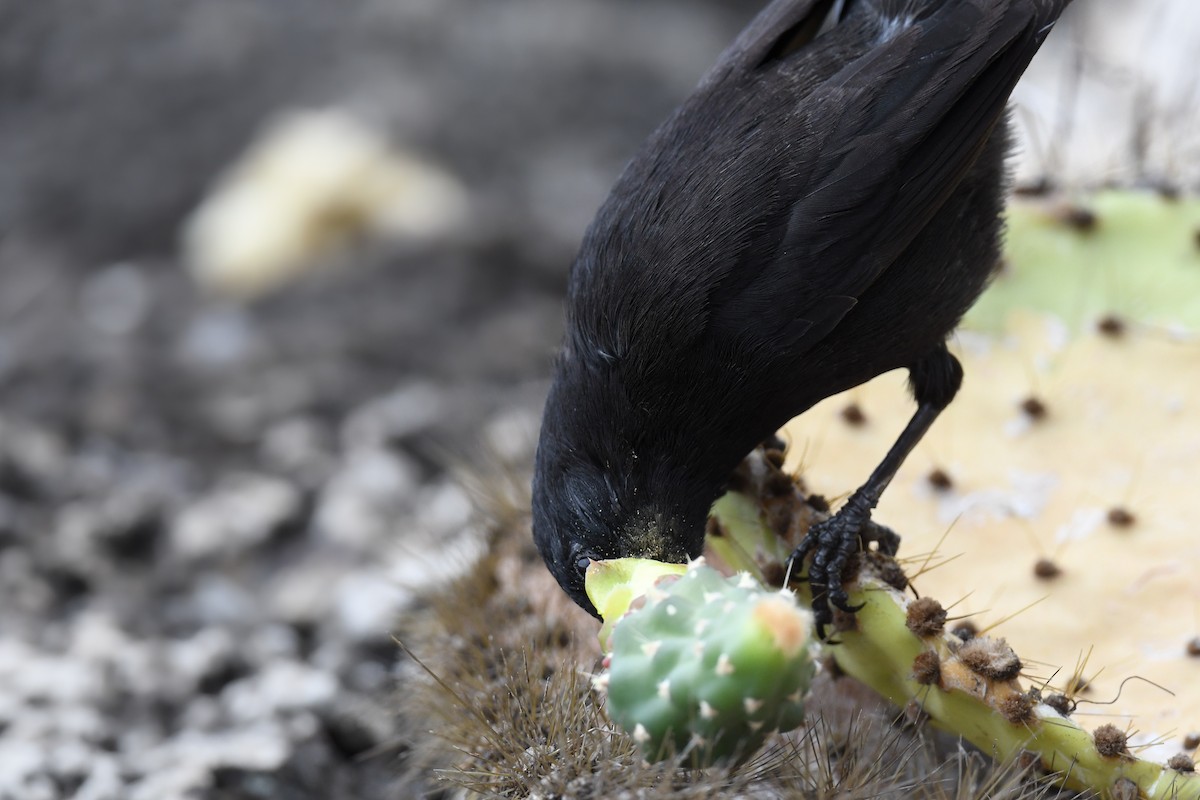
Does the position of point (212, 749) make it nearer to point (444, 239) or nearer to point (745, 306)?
point (745, 306)

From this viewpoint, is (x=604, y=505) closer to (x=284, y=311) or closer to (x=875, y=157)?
(x=875, y=157)

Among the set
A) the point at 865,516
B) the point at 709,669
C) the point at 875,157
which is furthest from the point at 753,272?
the point at 709,669

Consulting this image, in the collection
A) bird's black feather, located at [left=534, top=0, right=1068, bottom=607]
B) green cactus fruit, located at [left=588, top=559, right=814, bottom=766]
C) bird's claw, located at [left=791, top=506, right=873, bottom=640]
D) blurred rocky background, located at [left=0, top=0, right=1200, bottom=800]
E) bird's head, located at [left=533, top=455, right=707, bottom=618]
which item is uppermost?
blurred rocky background, located at [left=0, top=0, right=1200, bottom=800]

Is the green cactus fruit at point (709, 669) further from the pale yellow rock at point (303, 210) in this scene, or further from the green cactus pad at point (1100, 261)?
the pale yellow rock at point (303, 210)

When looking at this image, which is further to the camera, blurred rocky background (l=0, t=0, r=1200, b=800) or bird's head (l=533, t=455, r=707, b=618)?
blurred rocky background (l=0, t=0, r=1200, b=800)

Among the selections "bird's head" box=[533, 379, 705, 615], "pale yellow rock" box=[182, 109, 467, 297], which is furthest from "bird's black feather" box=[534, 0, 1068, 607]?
"pale yellow rock" box=[182, 109, 467, 297]

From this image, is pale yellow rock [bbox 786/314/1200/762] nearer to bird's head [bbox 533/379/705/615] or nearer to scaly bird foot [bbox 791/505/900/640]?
scaly bird foot [bbox 791/505/900/640]

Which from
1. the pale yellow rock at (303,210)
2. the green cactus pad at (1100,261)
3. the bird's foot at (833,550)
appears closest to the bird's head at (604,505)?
the bird's foot at (833,550)
